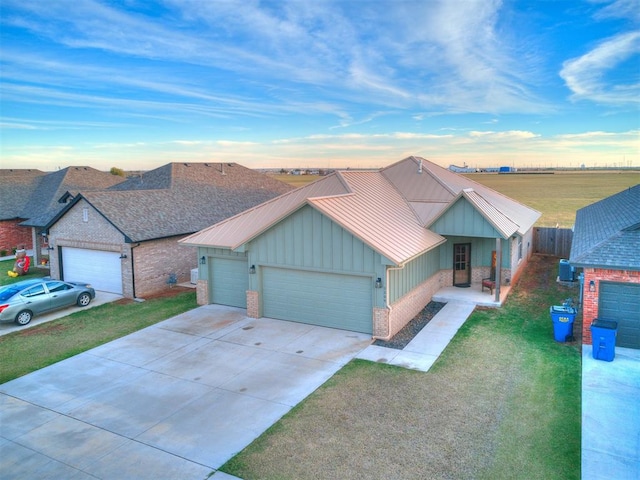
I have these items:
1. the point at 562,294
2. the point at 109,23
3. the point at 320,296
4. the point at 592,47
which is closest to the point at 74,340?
the point at 320,296

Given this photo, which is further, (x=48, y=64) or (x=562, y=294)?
(x=48, y=64)

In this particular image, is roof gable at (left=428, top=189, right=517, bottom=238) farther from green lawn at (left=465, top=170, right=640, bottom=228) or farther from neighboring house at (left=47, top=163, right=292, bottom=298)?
green lawn at (left=465, top=170, right=640, bottom=228)

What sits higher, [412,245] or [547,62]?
[547,62]

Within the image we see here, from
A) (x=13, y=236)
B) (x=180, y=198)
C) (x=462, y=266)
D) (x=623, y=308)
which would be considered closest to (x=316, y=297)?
(x=462, y=266)

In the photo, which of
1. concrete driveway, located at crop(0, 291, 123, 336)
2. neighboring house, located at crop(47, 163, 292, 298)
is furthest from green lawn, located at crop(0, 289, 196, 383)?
neighboring house, located at crop(47, 163, 292, 298)

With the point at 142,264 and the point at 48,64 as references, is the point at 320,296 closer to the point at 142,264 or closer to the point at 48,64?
the point at 142,264

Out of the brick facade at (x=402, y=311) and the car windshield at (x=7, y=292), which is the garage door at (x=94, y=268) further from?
the brick facade at (x=402, y=311)

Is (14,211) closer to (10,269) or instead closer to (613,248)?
(10,269)
